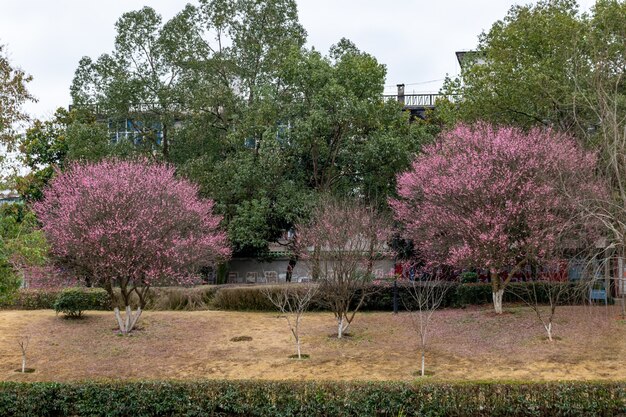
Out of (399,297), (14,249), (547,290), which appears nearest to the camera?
(14,249)

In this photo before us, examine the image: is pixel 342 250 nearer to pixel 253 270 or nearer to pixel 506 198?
pixel 506 198

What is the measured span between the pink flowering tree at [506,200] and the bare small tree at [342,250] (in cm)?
248

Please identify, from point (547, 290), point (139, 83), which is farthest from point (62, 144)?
point (547, 290)

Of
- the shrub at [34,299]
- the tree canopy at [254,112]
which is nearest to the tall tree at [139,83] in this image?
the tree canopy at [254,112]

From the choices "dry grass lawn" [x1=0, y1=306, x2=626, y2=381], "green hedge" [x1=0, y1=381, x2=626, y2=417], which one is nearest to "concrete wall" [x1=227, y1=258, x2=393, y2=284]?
"dry grass lawn" [x1=0, y1=306, x2=626, y2=381]

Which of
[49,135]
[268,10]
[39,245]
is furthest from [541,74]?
[49,135]

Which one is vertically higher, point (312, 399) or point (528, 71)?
point (528, 71)

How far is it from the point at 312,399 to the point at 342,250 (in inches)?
337

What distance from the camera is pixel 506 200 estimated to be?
2131 centimetres

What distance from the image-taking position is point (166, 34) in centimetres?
3391

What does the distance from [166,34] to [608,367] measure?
2665 cm

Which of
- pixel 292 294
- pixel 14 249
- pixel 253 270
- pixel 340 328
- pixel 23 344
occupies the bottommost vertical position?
pixel 23 344

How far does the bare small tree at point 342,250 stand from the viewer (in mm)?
20266

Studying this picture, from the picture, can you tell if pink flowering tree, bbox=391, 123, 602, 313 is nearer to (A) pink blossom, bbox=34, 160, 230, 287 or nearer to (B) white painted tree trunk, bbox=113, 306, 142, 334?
(A) pink blossom, bbox=34, 160, 230, 287
